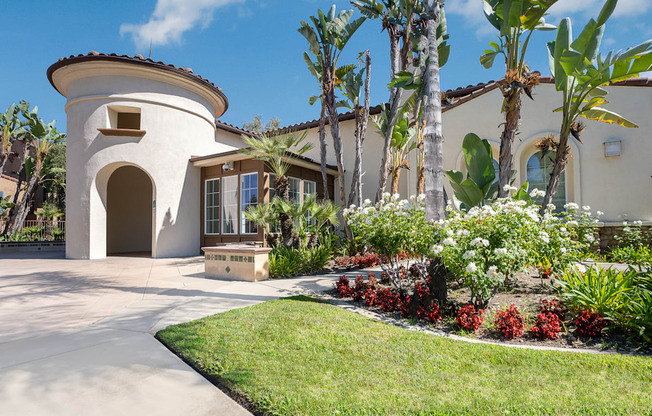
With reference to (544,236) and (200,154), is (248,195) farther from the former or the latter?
(544,236)

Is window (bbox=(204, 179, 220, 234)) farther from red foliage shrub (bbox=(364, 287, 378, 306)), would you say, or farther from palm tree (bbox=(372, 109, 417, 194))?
red foliage shrub (bbox=(364, 287, 378, 306))

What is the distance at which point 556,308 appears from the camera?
4.55 metres

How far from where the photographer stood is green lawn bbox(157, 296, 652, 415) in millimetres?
2549

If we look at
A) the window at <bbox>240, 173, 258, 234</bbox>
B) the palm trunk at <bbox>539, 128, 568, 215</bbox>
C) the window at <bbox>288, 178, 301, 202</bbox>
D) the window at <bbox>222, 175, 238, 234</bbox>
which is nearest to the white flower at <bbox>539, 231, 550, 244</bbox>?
the palm trunk at <bbox>539, 128, 568, 215</bbox>

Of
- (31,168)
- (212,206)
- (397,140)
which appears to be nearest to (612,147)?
(397,140)

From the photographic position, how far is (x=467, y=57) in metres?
9.53

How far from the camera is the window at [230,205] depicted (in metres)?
13.3

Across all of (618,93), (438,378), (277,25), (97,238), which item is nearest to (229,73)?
(277,25)

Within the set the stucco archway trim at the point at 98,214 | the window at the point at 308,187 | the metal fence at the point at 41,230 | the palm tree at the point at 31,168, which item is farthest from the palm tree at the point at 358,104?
the metal fence at the point at 41,230

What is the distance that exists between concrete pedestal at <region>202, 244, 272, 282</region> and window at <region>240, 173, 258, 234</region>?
4101 mm

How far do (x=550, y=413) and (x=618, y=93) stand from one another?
11.9 m

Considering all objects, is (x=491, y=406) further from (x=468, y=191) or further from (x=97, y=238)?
(x=97, y=238)

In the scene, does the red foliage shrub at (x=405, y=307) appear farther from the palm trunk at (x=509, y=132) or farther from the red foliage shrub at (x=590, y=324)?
the palm trunk at (x=509, y=132)

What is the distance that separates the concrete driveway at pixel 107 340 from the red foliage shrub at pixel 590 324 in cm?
394
